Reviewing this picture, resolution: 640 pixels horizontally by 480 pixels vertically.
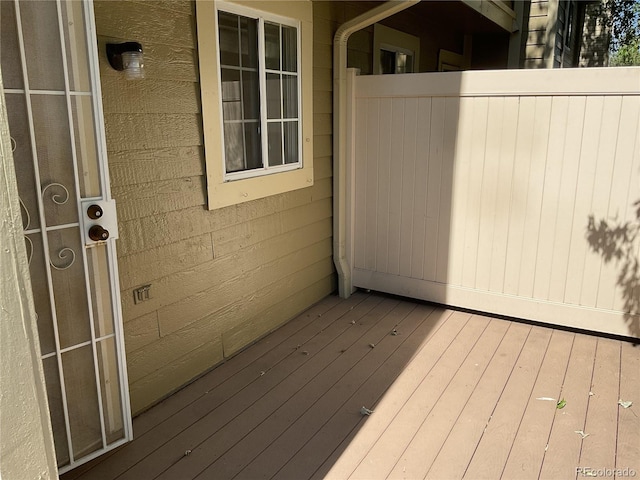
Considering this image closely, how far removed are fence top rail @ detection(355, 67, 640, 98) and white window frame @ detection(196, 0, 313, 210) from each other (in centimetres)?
61

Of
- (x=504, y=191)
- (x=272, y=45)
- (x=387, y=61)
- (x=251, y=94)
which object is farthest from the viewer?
(x=387, y=61)

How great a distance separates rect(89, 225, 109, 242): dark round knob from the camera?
2014 millimetres

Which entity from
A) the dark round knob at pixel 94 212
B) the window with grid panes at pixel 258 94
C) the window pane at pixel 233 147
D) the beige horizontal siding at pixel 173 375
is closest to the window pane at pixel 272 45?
the window with grid panes at pixel 258 94

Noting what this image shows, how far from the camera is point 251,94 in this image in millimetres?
3107

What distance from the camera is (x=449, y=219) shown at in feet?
12.3

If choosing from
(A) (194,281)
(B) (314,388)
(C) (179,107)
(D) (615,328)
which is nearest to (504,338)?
(D) (615,328)

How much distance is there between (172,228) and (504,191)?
7.33ft

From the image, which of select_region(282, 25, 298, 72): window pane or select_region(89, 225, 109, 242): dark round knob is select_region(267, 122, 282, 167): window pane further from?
select_region(89, 225, 109, 242): dark round knob

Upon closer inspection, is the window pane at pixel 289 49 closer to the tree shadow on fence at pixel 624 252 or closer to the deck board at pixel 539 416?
the tree shadow on fence at pixel 624 252

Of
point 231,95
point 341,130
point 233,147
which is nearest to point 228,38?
point 231,95

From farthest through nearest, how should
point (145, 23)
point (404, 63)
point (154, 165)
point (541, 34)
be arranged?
point (541, 34) < point (404, 63) < point (154, 165) < point (145, 23)

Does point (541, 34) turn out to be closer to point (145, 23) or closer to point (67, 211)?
point (145, 23)

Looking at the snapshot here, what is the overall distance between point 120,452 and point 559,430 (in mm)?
2040

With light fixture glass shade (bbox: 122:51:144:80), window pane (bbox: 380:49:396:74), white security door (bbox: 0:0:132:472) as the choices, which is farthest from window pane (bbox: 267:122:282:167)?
window pane (bbox: 380:49:396:74)
